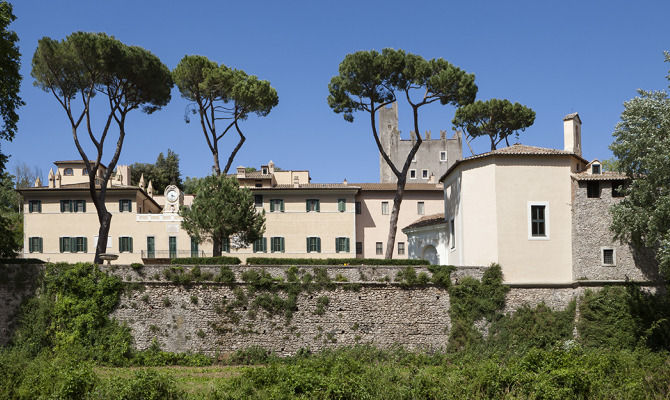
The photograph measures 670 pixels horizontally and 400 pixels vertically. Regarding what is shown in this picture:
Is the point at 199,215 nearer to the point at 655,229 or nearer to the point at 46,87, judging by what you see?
the point at 46,87

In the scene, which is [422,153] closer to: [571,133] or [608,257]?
[571,133]

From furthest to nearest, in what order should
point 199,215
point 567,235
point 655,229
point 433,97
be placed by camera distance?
point 433,97, point 199,215, point 567,235, point 655,229

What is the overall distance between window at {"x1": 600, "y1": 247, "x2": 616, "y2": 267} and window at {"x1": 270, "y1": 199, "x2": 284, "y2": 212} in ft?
70.1

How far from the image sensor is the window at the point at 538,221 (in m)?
29.0

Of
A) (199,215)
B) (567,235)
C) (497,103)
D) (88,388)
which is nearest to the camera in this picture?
(88,388)

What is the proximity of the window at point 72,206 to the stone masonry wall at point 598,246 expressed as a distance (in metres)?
29.2

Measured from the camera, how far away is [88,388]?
20.8m

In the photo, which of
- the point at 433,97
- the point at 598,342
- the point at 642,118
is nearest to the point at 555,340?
the point at 598,342

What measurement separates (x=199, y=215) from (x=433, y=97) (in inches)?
529

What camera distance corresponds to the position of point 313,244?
144ft

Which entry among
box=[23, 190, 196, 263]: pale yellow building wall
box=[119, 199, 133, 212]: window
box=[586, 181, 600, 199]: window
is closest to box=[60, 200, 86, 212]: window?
box=[23, 190, 196, 263]: pale yellow building wall

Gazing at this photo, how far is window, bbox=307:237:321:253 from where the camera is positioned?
144ft

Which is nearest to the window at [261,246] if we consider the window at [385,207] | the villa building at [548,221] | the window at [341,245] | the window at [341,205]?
the window at [341,245]

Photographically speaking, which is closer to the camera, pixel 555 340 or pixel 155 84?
pixel 555 340
